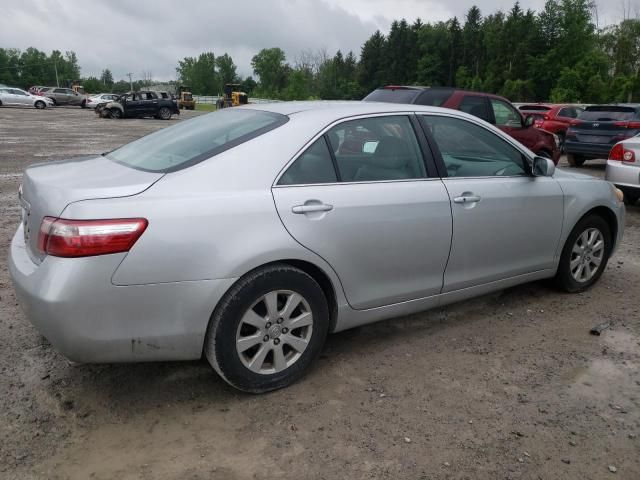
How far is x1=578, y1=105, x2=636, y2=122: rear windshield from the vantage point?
12.0 meters

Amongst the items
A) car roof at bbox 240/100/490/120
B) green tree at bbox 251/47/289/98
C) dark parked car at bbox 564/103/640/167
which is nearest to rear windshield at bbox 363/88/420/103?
car roof at bbox 240/100/490/120

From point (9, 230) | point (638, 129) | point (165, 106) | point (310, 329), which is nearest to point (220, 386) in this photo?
point (310, 329)

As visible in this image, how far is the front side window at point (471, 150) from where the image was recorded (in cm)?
364

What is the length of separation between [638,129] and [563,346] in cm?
999

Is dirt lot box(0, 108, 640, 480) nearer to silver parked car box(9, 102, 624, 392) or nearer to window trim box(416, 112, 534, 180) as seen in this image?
silver parked car box(9, 102, 624, 392)

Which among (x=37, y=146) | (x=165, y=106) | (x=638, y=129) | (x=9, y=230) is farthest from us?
(x=165, y=106)

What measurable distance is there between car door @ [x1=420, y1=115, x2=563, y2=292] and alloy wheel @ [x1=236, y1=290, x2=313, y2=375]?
1.11 metres

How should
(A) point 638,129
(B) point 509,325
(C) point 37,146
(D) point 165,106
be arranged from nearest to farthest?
(B) point 509,325 < (A) point 638,129 < (C) point 37,146 < (D) point 165,106

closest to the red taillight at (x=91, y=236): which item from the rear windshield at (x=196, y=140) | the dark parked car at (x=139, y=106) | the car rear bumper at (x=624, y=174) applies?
the rear windshield at (x=196, y=140)

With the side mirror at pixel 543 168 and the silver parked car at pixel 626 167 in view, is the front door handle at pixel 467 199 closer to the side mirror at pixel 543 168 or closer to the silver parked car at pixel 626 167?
the side mirror at pixel 543 168

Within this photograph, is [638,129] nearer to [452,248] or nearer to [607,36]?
[452,248]

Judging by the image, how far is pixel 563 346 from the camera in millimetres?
3631

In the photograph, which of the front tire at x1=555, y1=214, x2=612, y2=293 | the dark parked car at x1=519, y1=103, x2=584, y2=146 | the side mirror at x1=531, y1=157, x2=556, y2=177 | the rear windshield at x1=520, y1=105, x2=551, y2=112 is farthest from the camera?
the rear windshield at x1=520, y1=105, x2=551, y2=112

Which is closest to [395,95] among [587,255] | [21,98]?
[587,255]
